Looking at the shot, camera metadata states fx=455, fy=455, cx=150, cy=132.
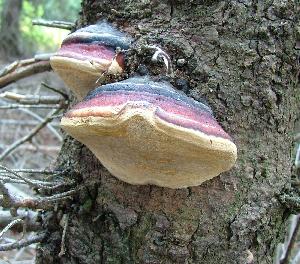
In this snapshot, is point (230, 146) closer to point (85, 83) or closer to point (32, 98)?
point (85, 83)

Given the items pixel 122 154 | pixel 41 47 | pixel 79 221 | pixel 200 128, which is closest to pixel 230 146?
pixel 200 128

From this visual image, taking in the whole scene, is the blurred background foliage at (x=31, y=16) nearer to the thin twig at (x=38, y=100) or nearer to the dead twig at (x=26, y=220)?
the thin twig at (x=38, y=100)

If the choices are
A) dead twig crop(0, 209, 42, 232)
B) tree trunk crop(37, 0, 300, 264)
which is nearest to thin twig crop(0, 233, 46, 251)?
dead twig crop(0, 209, 42, 232)

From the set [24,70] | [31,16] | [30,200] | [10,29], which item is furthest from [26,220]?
[31,16]

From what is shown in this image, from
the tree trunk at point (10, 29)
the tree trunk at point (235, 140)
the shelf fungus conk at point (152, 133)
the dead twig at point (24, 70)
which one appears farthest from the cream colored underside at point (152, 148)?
the tree trunk at point (10, 29)

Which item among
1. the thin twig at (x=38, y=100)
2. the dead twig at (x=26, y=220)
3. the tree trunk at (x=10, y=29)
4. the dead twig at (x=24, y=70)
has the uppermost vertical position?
the dead twig at (x=24, y=70)

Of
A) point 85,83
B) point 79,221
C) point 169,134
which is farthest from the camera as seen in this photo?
point 79,221

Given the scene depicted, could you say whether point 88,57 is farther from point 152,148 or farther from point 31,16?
point 31,16
